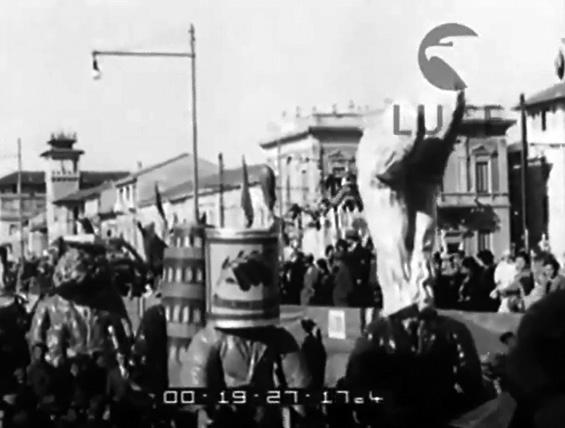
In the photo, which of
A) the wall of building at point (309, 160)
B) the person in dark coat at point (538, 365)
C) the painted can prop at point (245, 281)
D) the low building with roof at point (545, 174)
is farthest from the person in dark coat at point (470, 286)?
the person in dark coat at point (538, 365)

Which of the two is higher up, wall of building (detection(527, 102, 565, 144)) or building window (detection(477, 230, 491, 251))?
wall of building (detection(527, 102, 565, 144))

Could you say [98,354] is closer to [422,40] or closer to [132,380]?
[132,380]

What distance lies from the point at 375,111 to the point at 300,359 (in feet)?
2.86

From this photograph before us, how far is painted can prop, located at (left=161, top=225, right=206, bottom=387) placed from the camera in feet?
15.8

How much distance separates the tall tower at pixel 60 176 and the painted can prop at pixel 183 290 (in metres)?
0.65

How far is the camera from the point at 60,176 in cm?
1161

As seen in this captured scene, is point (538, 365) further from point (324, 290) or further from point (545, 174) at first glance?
point (545, 174)

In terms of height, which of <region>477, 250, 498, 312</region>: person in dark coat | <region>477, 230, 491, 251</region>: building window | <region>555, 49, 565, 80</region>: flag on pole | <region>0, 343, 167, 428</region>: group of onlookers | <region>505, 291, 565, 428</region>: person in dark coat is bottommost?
<region>0, 343, 167, 428</region>: group of onlookers

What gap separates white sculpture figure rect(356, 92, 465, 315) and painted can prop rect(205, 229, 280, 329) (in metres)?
0.46

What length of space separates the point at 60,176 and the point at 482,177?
9916 mm

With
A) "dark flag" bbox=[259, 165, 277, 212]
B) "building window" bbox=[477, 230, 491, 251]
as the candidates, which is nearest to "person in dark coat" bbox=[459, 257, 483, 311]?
"dark flag" bbox=[259, 165, 277, 212]

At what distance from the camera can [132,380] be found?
15.3 feet

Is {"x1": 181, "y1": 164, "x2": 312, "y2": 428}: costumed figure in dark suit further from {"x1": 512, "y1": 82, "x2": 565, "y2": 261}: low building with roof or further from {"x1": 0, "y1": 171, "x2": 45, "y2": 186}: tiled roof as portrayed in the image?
{"x1": 512, "y1": 82, "x2": 565, "y2": 261}: low building with roof

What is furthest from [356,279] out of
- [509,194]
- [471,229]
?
[509,194]
